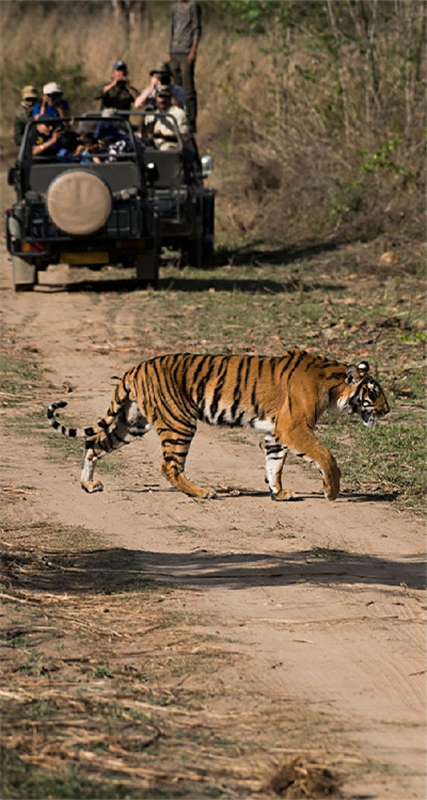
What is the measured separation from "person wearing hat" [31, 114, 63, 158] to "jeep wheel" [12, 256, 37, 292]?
125cm

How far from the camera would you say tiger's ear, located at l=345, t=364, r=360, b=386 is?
6949 mm

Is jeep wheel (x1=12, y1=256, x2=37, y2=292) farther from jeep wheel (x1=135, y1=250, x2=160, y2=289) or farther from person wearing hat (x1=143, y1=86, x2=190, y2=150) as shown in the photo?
person wearing hat (x1=143, y1=86, x2=190, y2=150)

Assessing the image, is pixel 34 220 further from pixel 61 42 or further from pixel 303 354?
pixel 61 42

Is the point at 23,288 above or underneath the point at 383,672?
underneath

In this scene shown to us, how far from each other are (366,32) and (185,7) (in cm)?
341

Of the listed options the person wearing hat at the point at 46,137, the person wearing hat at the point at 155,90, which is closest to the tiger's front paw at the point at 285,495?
the person wearing hat at the point at 46,137

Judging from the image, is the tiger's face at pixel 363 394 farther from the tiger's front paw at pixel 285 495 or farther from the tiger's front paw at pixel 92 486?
the tiger's front paw at pixel 92 486

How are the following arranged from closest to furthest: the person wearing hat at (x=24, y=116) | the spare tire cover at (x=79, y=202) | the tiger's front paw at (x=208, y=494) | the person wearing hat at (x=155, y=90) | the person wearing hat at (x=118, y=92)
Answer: the tiger's front paw at (x=208, y=494), the spare tire cover at (x=79, y=202), the person wearing hat at (x=155, y=90), the person wearing hat at (x=24, y=116), the person wearing hat at (x=118, y=92)

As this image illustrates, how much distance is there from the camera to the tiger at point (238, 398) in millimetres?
6938

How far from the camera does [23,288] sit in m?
14.7

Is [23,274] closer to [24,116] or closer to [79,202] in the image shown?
[79,202]

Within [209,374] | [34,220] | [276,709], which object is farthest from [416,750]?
[34,220]

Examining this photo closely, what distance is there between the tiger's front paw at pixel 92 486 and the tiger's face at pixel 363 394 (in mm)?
1460

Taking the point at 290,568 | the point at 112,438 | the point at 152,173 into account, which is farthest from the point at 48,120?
the point at 290,568
